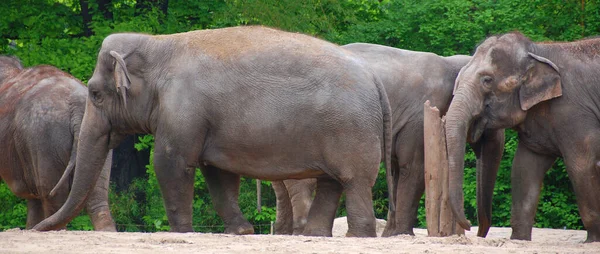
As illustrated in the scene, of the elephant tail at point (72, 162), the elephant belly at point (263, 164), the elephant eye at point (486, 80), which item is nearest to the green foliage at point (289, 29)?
the elephant eye at point (486, 80)

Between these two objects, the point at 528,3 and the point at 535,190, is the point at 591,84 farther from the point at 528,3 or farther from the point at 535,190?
the point at 528,3

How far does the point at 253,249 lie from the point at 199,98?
2989 millimetres

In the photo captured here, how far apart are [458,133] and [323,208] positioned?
1.83 m

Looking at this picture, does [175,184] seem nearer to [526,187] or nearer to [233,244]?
[233,244]

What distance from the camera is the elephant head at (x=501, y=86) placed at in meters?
13.6

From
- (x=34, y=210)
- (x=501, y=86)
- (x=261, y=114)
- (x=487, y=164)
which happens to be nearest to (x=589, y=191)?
(x=501, y=86)

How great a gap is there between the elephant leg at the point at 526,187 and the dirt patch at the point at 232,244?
108 inches

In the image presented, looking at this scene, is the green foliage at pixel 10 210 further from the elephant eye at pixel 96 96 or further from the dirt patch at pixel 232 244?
the dirt patch at pixel 232 244

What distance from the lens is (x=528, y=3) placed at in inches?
827

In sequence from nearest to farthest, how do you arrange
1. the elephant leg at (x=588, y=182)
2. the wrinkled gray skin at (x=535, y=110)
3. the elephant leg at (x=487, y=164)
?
the elephant leg at (x=588, y=182) < the wrinkled gray skin at (x=535, y=110) < the elephant leg at (x=487, y=164)

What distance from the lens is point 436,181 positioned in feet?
42.8

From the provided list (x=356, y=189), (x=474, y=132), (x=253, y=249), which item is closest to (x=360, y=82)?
(x=356, y=189)

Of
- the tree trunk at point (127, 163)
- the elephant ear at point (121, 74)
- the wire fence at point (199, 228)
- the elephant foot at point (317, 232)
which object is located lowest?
the wire fence at point (199, 228)

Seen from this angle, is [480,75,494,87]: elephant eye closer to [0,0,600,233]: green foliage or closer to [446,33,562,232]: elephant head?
[446,33,562,232]: elephant head
